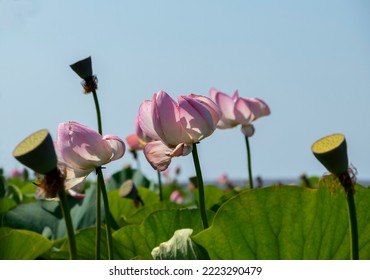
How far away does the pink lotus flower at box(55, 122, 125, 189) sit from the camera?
863 mm

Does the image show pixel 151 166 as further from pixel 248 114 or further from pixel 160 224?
pixel 248 114

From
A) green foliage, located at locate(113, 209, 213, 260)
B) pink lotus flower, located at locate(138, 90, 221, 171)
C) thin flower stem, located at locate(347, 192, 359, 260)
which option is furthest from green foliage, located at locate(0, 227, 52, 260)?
thin flower stem, located at locate(347, 192, 359, 260)

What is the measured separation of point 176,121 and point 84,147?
0.12 m

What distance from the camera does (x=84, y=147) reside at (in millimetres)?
863

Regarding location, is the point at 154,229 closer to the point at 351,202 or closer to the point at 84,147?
Answer: the point at 84,147

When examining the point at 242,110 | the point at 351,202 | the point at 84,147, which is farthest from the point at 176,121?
the point at 242,110

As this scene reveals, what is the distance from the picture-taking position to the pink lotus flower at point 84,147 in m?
0.86

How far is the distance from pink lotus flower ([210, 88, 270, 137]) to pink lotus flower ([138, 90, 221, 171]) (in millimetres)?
574

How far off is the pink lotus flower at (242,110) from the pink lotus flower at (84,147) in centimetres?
59

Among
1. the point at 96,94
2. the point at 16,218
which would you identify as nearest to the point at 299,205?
the point at 96,94
